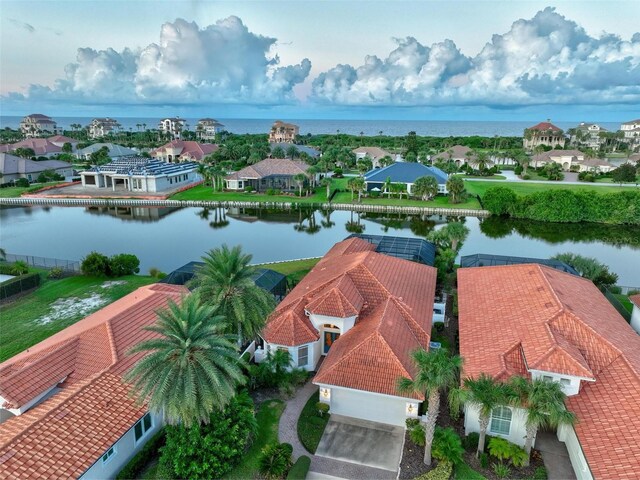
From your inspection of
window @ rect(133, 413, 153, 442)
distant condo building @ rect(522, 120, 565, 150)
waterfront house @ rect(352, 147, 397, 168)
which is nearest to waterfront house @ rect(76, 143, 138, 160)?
waterfront house @ rect(352, 147, 397, 168)

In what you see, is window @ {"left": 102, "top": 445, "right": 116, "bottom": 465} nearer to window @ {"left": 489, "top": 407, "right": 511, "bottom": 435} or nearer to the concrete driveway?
the concrete driveway

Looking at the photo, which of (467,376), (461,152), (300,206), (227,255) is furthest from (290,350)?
(461,152)

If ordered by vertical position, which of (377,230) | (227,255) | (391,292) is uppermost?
(227,255)

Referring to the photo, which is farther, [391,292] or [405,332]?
[391,292]

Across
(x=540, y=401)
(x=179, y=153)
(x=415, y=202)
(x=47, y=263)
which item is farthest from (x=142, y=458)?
(x=179, y=153)

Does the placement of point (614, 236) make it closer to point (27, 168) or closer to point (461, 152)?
point (461, 152)

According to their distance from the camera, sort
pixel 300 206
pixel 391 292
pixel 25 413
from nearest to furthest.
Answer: pixel 25 413 → pixel 391 292 → pixel 300 206

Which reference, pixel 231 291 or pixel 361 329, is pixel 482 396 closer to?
pixel 361 329
